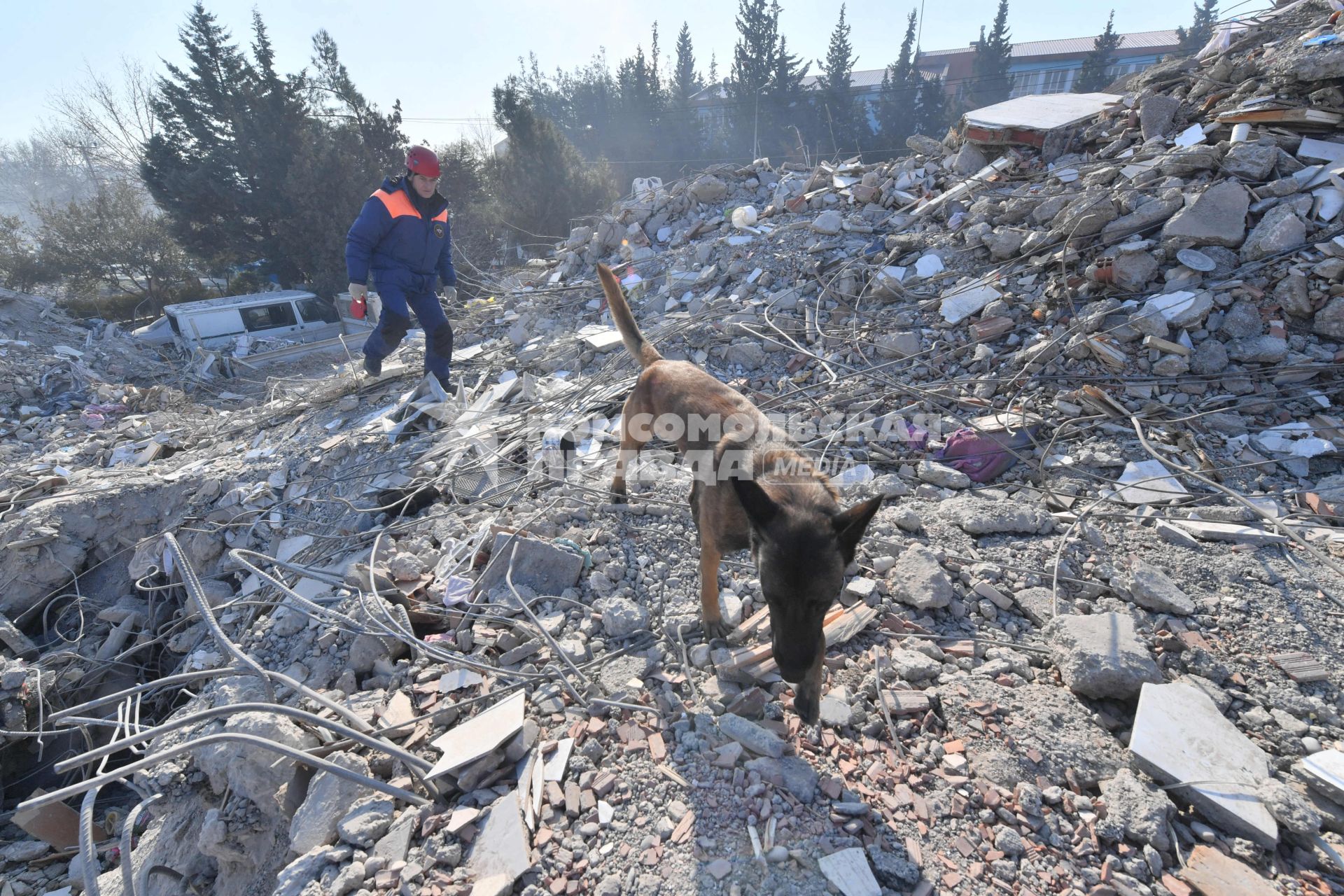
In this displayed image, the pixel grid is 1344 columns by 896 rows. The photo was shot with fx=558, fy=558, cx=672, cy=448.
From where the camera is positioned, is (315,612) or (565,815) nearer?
(565,815)

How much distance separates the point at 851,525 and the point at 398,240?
5652 millimetres

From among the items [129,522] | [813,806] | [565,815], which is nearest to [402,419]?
[129,522]

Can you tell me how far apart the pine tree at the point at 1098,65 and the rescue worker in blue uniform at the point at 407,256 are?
35.0 m

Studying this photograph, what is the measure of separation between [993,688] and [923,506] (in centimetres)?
157

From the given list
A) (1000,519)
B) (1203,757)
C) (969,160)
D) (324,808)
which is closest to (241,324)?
(324,808)

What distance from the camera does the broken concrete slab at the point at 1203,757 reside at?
2010mm

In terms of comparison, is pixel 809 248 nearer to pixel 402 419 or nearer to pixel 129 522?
pixel 402 419

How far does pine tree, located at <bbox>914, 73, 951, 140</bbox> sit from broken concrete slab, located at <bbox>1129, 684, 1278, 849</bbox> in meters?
35.4

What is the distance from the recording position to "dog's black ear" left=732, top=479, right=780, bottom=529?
2.10 meters

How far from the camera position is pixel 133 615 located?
5.11 m

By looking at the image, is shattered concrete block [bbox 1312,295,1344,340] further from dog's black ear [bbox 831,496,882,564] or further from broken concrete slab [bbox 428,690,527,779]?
broken concrete slab [bbox 428,690,527,779]

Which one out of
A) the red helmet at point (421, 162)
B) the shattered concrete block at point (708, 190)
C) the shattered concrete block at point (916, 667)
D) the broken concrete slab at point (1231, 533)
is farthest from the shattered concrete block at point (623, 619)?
the shattered concrete block at point (708, 190)

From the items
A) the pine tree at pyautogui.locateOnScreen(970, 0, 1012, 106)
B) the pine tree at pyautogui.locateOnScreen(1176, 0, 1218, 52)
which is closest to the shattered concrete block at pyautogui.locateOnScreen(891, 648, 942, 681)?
the pine tree at pyautogui.locateOnScreen(970, 0, 1012, 106)

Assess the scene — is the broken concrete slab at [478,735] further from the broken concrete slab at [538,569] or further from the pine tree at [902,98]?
the pine tree at [902,98]
